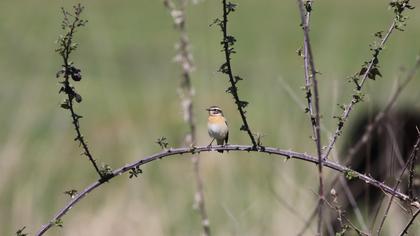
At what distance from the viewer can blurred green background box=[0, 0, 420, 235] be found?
5.51 meters

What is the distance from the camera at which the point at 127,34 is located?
21094mm

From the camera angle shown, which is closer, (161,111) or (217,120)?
(217,120)

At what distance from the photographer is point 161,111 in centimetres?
1145

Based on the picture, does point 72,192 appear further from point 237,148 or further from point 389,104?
point 389,104

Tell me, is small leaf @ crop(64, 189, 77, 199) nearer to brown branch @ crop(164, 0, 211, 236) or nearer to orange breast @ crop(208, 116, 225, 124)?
brown branch @ crop(164, 0, 211, 236)

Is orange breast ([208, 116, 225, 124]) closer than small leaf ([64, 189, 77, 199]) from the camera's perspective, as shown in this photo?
No

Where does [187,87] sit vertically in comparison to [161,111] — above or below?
below

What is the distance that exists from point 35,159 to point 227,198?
3955 millimetres

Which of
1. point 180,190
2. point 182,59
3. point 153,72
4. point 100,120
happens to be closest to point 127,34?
point 153,72

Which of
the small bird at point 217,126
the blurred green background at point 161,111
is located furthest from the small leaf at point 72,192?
the small bird at point 217,126

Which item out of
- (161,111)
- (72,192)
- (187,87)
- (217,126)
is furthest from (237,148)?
(161,111)

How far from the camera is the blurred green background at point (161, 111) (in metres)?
5.51

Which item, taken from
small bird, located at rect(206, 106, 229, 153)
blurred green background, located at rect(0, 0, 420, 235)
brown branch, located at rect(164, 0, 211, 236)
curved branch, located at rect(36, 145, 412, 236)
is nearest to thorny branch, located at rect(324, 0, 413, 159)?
curved branch, located at rect(36, 145, 412, 236)

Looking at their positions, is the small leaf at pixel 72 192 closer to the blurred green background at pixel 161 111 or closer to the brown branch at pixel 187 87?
the blurred green background at pixel 161 111
